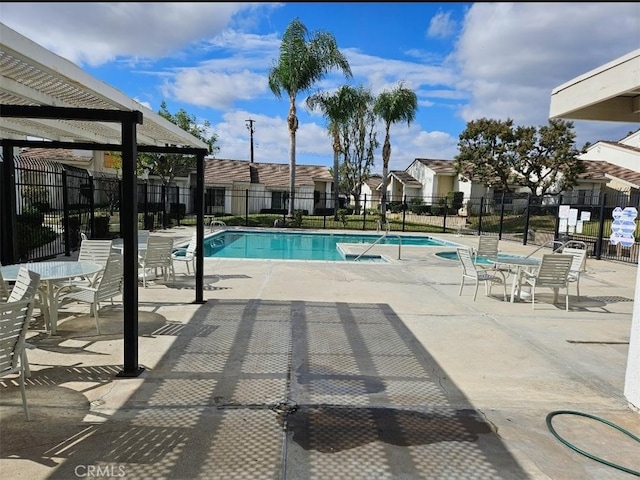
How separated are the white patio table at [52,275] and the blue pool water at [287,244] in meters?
7.69

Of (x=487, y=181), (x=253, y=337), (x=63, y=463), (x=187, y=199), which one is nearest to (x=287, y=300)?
(x=253, y=337)

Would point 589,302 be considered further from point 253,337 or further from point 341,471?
point 341,471

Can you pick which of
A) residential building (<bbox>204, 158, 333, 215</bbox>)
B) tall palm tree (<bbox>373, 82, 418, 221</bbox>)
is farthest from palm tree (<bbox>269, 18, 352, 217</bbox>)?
residential building (<bbox>204, 158, 333, 215</bbox>)

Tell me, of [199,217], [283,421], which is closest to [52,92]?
[199,217]

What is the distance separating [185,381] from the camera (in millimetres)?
3615

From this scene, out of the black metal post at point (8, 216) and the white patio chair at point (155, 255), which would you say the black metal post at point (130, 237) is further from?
the black metal post at point (8, 216)

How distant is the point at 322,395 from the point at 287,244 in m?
14.8

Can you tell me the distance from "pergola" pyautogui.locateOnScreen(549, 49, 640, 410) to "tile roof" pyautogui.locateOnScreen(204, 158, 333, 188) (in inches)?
1199

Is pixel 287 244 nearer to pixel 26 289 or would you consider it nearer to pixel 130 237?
pixel 130 237

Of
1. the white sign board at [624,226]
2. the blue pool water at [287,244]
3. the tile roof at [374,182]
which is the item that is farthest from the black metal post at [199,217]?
the tile roof at [374,182]

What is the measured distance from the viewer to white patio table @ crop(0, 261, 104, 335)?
15.0 ft

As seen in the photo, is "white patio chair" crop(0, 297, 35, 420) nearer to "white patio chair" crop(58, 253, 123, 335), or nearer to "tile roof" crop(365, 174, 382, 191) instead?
"white patio chair" crop(58, 253, 123, 335)

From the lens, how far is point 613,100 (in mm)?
4047

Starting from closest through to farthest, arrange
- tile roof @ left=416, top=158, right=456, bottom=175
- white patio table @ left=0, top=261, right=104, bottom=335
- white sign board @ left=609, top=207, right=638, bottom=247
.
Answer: white patio table @ left=0, top=261, right=104, bottom=335, white sign board @ left=609, top=207, right=638, bottom=247, tile roof @ left=416, top=158, right=456, bottom=175
